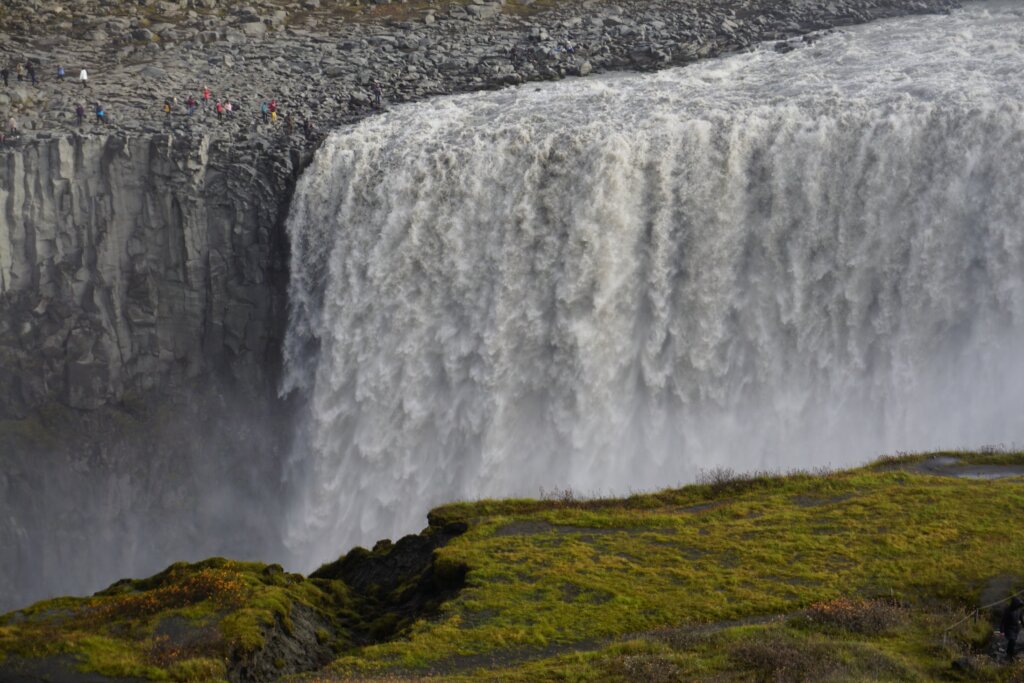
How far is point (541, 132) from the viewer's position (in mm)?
52250

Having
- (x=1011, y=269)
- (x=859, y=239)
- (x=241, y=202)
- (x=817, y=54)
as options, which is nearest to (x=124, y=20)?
(x=241, y=202)

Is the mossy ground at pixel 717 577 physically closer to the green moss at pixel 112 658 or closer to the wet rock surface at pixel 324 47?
the green moss at pixel 112 658

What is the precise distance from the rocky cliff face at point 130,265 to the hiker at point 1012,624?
1540 inches

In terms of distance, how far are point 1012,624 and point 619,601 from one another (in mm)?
9075

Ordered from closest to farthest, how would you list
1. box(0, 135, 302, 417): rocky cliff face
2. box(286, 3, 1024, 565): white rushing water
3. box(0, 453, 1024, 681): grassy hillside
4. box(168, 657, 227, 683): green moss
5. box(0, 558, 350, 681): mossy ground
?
box(0, 453, 1024, 681): grassy hillside → box(168, 657, 227, 683): green moss → box(0, 558, 350, 681): mossy ground → box(286, 3, 1024, 565): white rushing water → box(0, 135, 302, 417): rocky cliff face

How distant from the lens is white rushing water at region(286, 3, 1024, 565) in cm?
4578

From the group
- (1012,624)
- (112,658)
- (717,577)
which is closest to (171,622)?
(112,658)

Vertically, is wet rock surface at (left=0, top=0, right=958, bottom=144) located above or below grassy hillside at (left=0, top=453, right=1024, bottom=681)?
above

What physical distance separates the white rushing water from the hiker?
19569mm

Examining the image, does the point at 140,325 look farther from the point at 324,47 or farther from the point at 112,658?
the point at 112,658

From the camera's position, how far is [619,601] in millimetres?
29547

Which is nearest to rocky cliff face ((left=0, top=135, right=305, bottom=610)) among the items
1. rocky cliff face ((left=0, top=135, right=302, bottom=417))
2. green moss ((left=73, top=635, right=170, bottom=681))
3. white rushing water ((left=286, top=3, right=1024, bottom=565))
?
rocky cliff face ((left=0, top=135, right=302, bottom=417))

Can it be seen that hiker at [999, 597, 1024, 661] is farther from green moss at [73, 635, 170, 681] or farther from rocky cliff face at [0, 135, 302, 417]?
rocky cliff face at [0, 135, 302, 417]

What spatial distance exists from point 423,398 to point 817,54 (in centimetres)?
2502
